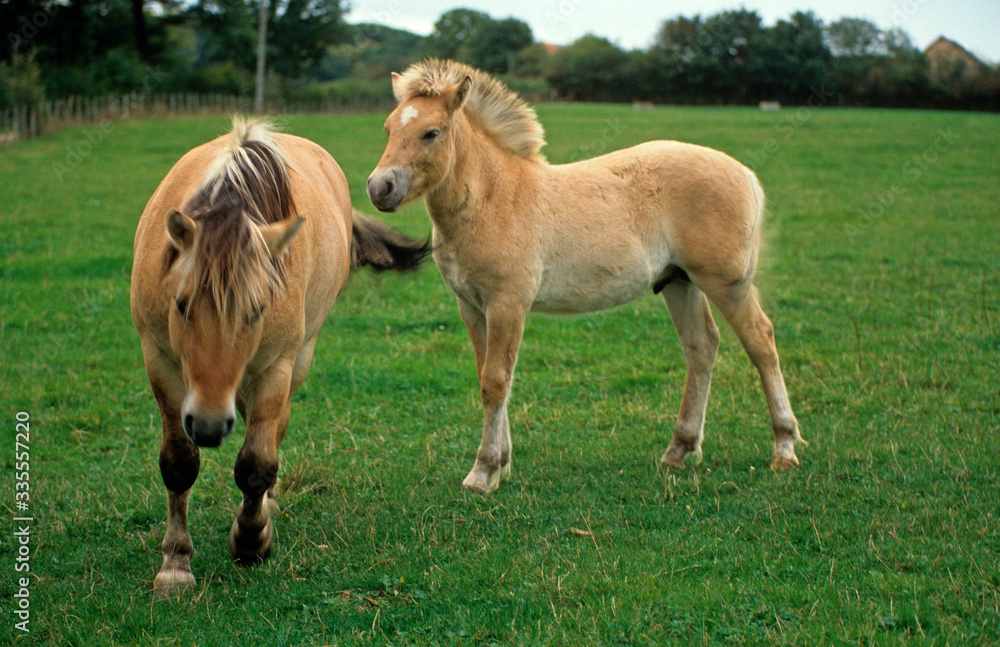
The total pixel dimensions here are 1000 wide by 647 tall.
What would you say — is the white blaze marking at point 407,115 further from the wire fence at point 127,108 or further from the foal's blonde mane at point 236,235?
the wire fence at point 127,108

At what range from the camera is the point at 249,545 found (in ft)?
13.5

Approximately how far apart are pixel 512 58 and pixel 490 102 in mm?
62783

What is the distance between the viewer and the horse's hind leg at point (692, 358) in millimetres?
5633

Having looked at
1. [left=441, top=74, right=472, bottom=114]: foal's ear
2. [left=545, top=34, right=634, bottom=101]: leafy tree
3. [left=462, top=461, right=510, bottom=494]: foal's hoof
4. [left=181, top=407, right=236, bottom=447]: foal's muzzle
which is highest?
[left=545, top=34, right=634, bottom=101]: leafy tree

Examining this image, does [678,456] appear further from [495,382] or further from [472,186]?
[472,186]

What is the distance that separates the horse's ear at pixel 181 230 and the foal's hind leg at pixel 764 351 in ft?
11.3

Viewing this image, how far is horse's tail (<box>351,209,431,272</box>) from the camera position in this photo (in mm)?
5961

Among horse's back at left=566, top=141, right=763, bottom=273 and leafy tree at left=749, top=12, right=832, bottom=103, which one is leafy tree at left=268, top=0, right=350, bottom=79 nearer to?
leafy tree at left=749, top=12, right=832, bottom=103

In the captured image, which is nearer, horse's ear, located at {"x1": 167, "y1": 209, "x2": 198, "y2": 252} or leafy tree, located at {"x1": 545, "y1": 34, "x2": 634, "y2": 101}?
horse's ear, located at {"x1": 167, "y1": 209, "x2": 198, "y2": 252}

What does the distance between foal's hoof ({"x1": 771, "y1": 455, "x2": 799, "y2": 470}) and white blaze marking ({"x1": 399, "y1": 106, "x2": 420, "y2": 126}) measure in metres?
3.24

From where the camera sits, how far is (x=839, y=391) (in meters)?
6.95

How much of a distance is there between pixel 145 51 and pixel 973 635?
164 ft

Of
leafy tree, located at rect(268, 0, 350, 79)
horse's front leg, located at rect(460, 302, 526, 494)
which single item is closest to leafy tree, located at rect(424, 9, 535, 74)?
leafy tree, located at rect(268, 0, 350, 79)

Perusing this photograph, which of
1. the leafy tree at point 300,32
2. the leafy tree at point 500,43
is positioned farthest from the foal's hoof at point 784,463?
the leafy tree at point 500,43
